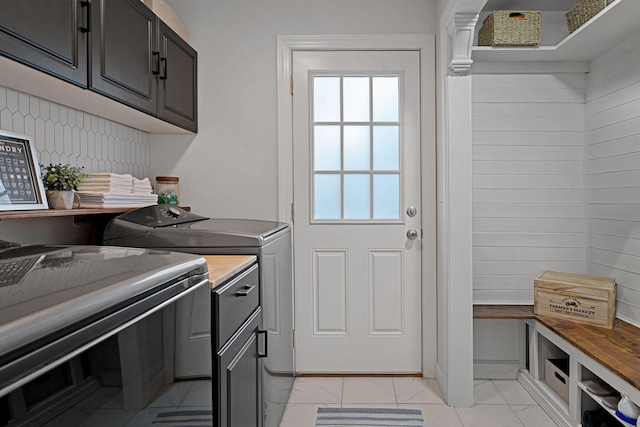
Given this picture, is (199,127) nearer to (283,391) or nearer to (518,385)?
(283,391)

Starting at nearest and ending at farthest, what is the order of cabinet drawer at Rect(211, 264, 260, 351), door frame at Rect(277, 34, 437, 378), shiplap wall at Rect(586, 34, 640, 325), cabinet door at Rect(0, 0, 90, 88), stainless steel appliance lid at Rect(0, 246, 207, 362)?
stainless steel appliance lid at Rect(0, 246, 207, 362)
cabinet door at Rect(0, 0, 90, 88)
cabinet drawer at Rect(211, 264, 260, 351)
shiplap wall at Rect(586, 34, 640, 325)
door frame at Rect(277, 34, 437, 378)

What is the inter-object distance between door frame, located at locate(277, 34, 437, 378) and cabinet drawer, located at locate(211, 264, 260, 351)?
1.09m

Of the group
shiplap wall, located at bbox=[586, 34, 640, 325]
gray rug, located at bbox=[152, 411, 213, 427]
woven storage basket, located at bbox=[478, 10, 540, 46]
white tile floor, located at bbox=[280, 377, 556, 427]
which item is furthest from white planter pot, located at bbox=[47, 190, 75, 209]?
shiplap wall, located at bbox=[586, 34, 640, 325]

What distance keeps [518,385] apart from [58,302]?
8.92ft

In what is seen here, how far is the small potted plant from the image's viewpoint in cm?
171

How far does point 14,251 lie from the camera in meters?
1.21

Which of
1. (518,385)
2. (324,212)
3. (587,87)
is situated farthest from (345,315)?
(587,87)

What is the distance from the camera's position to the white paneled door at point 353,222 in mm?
2850

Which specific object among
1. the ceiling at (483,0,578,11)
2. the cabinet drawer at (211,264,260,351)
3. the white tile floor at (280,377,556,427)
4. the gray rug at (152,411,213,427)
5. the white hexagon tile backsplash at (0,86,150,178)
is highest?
the ceiling at (483,0,578,11)

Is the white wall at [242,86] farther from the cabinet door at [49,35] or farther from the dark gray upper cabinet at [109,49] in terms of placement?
the cabinet door at [49,35]

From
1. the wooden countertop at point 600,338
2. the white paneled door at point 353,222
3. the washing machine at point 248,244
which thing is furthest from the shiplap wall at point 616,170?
the washing machine at point 248,244

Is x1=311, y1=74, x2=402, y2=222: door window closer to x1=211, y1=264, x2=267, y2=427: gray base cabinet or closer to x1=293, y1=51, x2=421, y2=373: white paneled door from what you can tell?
x1=293, y1=51, x2=421, y2=373: white paneled door

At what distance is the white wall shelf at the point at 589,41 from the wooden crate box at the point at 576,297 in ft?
3.93

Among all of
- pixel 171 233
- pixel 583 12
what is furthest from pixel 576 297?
pixel 171 233
